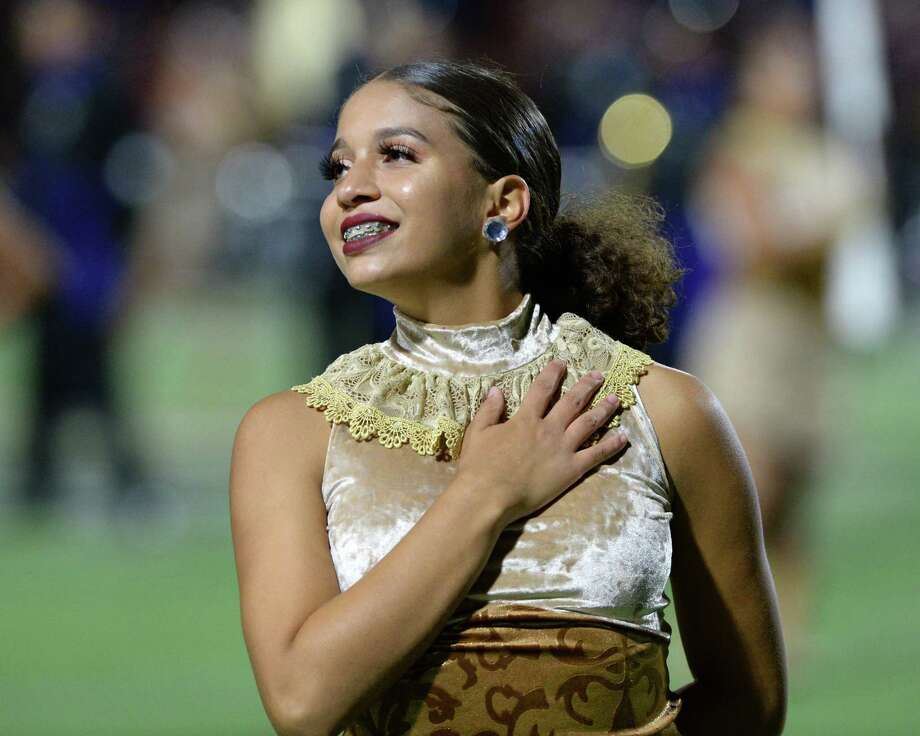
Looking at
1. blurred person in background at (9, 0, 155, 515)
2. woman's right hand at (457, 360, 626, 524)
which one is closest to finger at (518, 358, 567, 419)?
woman's right hand at (457, 360, 626, 524)

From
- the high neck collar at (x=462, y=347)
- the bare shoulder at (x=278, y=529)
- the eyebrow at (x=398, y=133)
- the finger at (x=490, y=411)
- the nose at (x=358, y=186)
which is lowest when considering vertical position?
the bare shoulder at (x=278, y=529)

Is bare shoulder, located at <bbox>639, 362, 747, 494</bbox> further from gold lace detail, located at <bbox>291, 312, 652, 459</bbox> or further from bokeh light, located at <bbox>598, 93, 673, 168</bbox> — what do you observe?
bokeh light, located at <bbox>598, 93, 673, 168</bbox>

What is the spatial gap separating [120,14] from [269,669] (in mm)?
7899

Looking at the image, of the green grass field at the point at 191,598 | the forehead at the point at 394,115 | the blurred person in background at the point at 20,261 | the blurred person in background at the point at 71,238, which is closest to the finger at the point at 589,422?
the forehead at the point at 394,115

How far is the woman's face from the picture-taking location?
1627mm

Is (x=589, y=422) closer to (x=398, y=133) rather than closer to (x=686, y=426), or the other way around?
(x=686, y=426)

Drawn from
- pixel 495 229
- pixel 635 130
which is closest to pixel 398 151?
pixel 495 229

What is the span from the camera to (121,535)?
6277 millimetres

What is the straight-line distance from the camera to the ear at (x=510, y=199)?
1.72 m

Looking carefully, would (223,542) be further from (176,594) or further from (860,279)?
(860,279)

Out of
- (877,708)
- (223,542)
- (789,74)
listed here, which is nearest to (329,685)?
(877,708)

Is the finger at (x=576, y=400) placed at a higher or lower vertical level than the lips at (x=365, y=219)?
lower

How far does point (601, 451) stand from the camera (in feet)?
5.19

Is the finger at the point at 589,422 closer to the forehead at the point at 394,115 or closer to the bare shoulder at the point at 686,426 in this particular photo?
the bare shoulder at the point at 686,426
